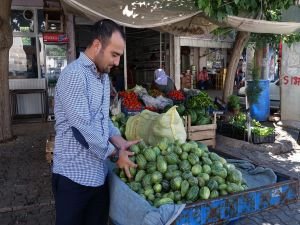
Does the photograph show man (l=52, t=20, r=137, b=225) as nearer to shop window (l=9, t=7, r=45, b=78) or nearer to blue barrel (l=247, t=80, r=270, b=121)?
blue barrel (l=247, t=80, r=270, b=121)

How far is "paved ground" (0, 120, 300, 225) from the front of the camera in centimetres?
437

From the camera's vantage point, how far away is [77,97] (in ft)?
6.93

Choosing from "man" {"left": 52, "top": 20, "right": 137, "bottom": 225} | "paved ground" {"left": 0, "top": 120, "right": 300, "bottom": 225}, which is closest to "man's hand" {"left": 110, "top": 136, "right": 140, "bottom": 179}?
"man" {"left": 52, "top": 20, "right": 137, "bottom": 225}

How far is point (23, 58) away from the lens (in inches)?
411

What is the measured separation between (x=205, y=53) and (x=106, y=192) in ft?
72.6

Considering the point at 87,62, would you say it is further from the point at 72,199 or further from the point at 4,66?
the point at 4,66

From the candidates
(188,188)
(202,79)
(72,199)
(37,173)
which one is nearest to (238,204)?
(188,188)

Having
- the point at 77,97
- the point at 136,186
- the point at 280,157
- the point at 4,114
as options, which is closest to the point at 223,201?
the point at 136,186

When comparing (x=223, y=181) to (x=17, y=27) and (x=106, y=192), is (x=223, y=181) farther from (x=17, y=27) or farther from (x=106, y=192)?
(x=17, y=27)

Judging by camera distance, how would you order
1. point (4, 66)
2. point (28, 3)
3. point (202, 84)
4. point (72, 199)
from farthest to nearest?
1. point (202, 84)
2. point (28, 3)
3. point (4, 66)
4. point (72, 199)

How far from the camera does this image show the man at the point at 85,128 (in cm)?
213

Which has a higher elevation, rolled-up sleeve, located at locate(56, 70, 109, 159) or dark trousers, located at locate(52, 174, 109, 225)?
rolled-up sleeve, located at locate(56, 70, 109, 159)

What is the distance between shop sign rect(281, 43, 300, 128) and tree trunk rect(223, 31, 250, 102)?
1.24 meters

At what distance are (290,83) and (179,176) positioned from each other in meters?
8.41
